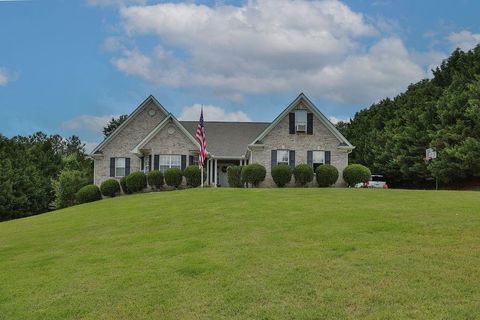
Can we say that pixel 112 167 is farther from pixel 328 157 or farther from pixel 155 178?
pixel 328 157

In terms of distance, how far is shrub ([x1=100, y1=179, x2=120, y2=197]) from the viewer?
34188mm

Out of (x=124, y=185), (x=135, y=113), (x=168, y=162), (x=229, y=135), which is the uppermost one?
(x=135, y=113)

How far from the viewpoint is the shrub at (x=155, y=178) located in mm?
Answer: 32562

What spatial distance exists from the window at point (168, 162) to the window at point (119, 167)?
4.03 metres

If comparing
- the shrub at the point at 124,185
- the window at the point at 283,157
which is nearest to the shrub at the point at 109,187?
the shrub at the point at 124,185

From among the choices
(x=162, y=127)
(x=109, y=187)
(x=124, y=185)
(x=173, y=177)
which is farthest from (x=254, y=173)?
(x=109, y=187)

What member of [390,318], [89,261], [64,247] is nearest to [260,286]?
[390,318]

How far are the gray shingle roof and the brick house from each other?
8 centimetres

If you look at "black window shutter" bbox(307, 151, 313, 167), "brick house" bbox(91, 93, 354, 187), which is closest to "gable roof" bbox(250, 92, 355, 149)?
"brick house" bbox(91, 93, 354, 187)

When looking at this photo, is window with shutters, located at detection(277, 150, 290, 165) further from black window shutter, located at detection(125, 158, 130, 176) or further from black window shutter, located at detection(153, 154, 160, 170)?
black window shutter, located at detection(125, 158, 130, 176)

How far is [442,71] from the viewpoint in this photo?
147ft

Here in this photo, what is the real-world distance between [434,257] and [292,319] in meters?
3.81

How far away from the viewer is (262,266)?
9422 mm

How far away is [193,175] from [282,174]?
5.61 m
